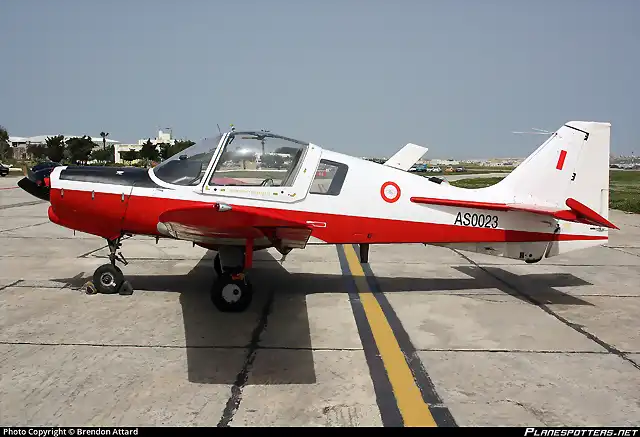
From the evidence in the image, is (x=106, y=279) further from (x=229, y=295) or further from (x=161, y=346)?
(x=161, y=346)

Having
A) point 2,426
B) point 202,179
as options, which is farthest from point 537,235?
point 2,426

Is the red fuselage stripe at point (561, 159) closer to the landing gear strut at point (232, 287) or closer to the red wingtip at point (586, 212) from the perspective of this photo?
the red wingtip at point (586, 212)

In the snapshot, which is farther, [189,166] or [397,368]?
[189,166]

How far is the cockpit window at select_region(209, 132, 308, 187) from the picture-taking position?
21.2 ft

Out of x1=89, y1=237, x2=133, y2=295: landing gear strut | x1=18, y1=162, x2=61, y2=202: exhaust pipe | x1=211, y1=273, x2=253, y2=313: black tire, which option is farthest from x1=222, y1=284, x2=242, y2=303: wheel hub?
x1=18, y1=162, x2=61, y2=202: exhaust pipe

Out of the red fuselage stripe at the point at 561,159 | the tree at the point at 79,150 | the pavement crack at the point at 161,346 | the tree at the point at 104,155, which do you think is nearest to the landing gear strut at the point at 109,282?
the pavement crack at the point at 161,346

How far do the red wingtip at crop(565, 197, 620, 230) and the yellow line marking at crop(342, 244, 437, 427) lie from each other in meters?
3.19

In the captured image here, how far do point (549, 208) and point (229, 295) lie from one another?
15.5ft

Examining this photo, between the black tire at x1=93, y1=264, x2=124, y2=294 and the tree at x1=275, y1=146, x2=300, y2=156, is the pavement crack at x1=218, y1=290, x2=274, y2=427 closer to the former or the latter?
the tree at x1=275, y1=146, x2=300, y2=156

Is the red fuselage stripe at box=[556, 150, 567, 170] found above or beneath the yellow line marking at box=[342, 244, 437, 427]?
above

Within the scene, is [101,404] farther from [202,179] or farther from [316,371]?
[202,179]

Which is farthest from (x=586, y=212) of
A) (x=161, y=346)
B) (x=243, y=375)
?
(x=161, y=346)
